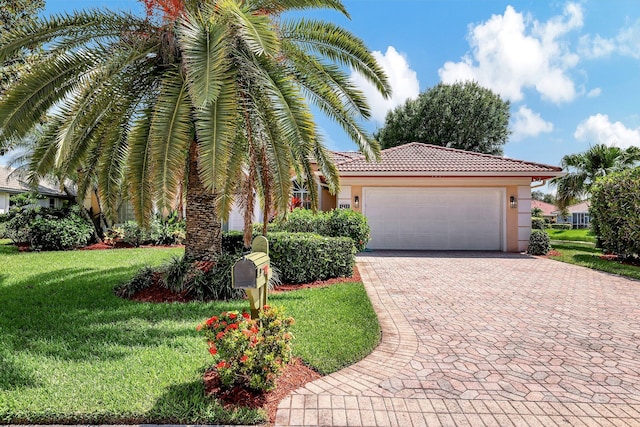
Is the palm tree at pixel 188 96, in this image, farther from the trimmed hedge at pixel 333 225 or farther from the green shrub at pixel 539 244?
the green shrub at pixel 539 244

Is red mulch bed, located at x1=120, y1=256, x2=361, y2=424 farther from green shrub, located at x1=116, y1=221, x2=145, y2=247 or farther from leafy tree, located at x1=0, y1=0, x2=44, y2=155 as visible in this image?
green shrub, located at x1=116, y1=221, x2=145, y2=247

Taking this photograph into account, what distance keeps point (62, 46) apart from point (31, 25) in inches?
21.3

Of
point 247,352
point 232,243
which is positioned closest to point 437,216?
point 232,243

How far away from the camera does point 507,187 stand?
15828 millimetres

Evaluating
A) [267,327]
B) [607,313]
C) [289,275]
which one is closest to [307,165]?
[289,275]

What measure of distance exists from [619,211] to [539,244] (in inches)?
120

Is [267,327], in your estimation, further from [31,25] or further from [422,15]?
[422,15]

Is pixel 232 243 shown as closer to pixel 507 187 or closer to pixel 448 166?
pixel 448 166

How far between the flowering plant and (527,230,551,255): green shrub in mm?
15029

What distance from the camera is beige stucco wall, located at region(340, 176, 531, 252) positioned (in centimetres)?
1565

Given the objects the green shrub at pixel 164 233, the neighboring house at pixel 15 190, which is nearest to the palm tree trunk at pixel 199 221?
the green shrub at pixel 164 233

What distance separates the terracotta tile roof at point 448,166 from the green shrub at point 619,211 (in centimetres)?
201

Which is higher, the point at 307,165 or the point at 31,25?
the point at 31,25

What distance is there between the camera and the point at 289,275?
8.83 metres
